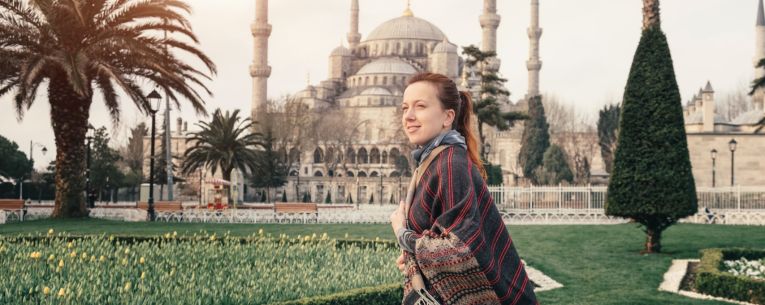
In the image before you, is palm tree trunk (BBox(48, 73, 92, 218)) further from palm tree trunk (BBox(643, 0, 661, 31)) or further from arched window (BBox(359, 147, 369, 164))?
arched window (BBox(359, 147, 369, 164))

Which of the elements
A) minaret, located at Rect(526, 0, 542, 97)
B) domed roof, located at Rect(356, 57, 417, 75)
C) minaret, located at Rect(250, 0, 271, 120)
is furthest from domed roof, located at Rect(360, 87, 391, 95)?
minaret, located at Rect(250, 0, 271, 120)

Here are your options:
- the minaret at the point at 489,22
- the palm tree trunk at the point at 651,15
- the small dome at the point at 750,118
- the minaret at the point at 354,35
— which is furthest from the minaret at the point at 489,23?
the palm tree trunk at the point at 651,15

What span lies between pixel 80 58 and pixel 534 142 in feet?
93.4

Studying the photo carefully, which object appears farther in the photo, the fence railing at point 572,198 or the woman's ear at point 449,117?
the fence railing at point 572,198

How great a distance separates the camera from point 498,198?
25031 millimetres

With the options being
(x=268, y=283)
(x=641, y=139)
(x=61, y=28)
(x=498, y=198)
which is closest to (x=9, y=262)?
(x=268, y=283)

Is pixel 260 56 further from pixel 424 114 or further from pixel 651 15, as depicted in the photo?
pixel 424 114

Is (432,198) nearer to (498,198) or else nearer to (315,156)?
(498,198)

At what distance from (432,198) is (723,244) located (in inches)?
515

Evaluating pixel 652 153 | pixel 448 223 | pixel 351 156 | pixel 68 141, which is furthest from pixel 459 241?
pixel 351 156

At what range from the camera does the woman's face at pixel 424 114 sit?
2.83 metres

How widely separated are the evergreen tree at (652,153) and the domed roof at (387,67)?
64.5 meters

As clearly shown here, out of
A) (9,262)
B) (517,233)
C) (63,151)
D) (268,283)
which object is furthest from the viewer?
(63,151)

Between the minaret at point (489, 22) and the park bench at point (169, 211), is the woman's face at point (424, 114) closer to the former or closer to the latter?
the park bench at point (169, 211)
